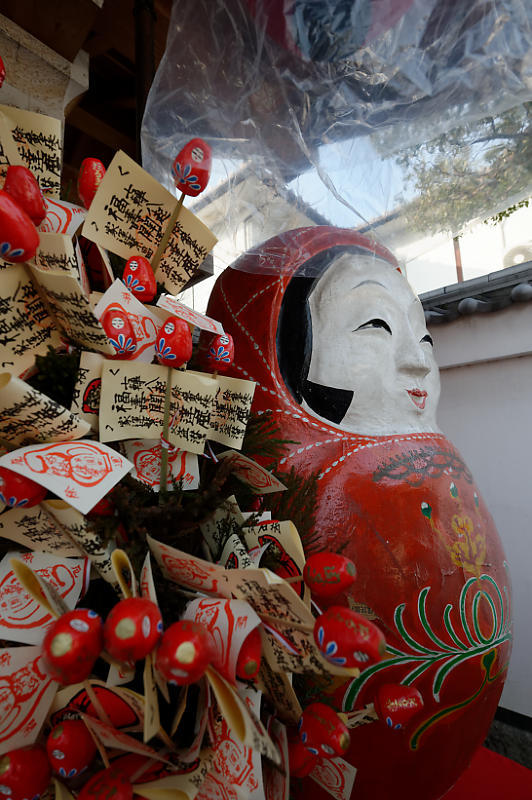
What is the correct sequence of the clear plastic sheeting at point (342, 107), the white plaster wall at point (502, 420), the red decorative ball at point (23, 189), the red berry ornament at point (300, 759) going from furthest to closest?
the white plaster wall at point (502, 420), the clear plastic sheeting at point (342, 107), the red berry ornament at point (300, 759), the red decorative ball at point (23, 189)

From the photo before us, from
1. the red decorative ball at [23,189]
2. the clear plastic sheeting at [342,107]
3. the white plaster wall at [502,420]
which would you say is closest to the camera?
the red decorative ball at [23,189]

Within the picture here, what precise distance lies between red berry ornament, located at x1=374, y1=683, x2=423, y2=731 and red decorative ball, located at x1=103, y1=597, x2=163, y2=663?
44cm

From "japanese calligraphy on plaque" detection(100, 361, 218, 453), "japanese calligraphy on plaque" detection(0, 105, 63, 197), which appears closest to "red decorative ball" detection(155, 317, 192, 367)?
"japanese calligraphy on plaque" detection(100, 361, 218, 453)

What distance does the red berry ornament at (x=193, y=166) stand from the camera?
663 millimetres

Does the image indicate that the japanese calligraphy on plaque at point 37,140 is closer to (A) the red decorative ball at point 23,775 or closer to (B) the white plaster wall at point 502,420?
(A) the red decorative ball at point 23,775

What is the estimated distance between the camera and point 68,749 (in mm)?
489

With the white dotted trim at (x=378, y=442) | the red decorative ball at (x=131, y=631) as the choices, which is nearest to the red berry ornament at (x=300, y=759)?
the red decorative ball at (x=131, y=631)

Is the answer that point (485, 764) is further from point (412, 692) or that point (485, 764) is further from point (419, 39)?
point (419, 39)

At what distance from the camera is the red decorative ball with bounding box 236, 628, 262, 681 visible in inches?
19.8

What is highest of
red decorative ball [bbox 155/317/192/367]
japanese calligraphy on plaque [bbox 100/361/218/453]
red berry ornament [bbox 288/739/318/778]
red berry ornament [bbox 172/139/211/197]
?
red berry ornament [bbox 172/139/211/197]

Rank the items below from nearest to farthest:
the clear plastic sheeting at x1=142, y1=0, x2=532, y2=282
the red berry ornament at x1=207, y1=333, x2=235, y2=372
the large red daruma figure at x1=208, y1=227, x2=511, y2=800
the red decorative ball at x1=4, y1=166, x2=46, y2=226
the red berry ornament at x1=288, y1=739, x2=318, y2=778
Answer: the red decorative ball at x1=4, y1=166, x2=46, y2=226
the red berry ornament at x1=288, y1=739, x2=318, y2=778
the red berry ornament at x1=207, y1=333, x2=235, y2=372
the large red daruma figure at x1=208, y1=227, x2=511, y2=800
the clear plastic sheeting at x1=142, y1=0, x2=532, y2=282

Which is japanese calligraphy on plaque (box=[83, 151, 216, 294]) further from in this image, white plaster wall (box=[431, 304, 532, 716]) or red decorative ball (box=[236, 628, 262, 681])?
white plaster wall (box=[431, 304, 532, 716])

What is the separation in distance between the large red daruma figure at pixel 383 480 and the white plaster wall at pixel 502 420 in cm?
132

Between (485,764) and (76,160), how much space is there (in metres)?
2.85
